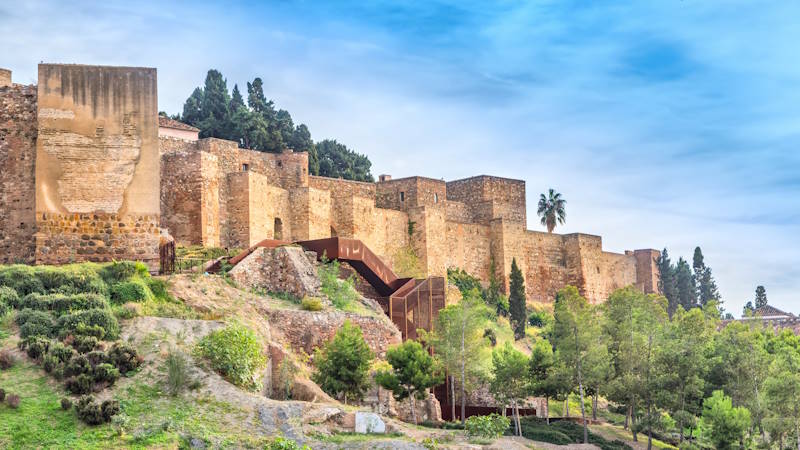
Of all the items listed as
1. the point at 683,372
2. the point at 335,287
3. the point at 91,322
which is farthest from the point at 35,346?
the point at 683,372

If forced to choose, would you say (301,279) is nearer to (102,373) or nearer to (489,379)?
(489,379)

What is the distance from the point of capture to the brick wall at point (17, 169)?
27.9 metres

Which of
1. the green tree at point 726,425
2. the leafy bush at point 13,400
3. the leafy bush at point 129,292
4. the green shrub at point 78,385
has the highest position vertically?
the leafy bush at point 129,292

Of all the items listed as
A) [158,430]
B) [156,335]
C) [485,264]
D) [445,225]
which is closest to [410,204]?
[445,225]

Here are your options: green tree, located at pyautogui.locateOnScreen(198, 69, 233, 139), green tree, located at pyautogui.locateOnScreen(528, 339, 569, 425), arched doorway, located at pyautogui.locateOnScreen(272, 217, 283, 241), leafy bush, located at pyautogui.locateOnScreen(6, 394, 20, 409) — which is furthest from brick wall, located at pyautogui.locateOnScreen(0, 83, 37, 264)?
green tree, located at pyautogui.locateOnScreen(198, 69, 233, 139)

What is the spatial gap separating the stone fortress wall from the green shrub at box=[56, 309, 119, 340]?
4.09 metres

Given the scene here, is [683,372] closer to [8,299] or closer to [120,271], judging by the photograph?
[120,271]

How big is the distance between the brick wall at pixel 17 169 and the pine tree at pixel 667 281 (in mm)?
47889

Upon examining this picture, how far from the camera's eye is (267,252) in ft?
107

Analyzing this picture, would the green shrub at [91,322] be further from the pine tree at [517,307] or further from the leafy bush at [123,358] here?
the pine tree at [517,307]

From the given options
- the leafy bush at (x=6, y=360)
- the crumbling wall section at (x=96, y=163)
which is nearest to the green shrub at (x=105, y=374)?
the leafy bush at (x=6, y=360)

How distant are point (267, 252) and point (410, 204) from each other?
23133 mm

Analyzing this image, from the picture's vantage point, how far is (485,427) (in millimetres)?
26375

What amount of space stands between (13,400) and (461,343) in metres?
16.1
